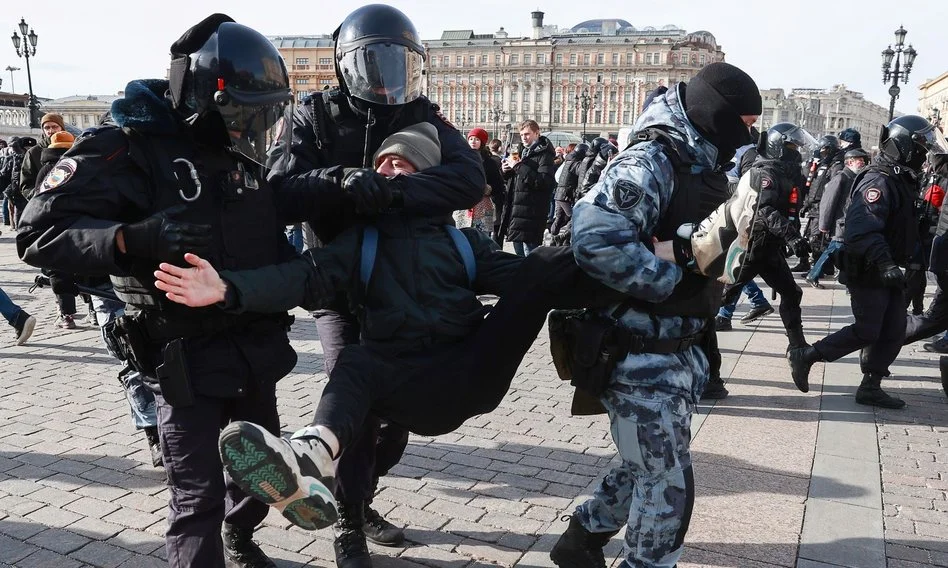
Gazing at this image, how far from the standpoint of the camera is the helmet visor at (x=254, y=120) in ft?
8.13

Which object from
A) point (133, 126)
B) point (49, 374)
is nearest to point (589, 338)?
point (133, 126)

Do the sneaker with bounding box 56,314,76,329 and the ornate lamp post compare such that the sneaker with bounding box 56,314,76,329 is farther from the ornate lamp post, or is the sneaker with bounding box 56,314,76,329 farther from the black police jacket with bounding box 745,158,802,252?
the ornate lamp post

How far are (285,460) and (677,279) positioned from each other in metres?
1.31

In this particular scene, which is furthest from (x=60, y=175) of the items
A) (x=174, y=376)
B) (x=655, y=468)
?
(x=655, y=468)

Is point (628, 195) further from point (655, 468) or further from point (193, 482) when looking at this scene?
point (193, 482)

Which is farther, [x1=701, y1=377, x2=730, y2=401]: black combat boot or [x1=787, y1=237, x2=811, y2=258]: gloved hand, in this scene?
[x1=787, y1=237, x2=811, y2=258]: gloved hand

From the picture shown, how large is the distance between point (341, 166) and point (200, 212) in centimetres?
57

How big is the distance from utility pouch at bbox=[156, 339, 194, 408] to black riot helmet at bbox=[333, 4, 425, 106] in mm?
1181

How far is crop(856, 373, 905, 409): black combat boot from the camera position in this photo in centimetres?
541

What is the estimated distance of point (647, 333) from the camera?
255 cm

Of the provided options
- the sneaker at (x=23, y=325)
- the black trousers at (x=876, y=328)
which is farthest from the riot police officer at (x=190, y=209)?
the sneaker at (x=23, y=325)

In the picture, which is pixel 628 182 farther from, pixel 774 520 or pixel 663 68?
pixel 663 68

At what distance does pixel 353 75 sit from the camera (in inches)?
114

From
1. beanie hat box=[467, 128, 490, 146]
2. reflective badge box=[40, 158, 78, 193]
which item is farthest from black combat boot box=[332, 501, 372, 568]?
beanie hat box=[467, 128, 490, 146]
